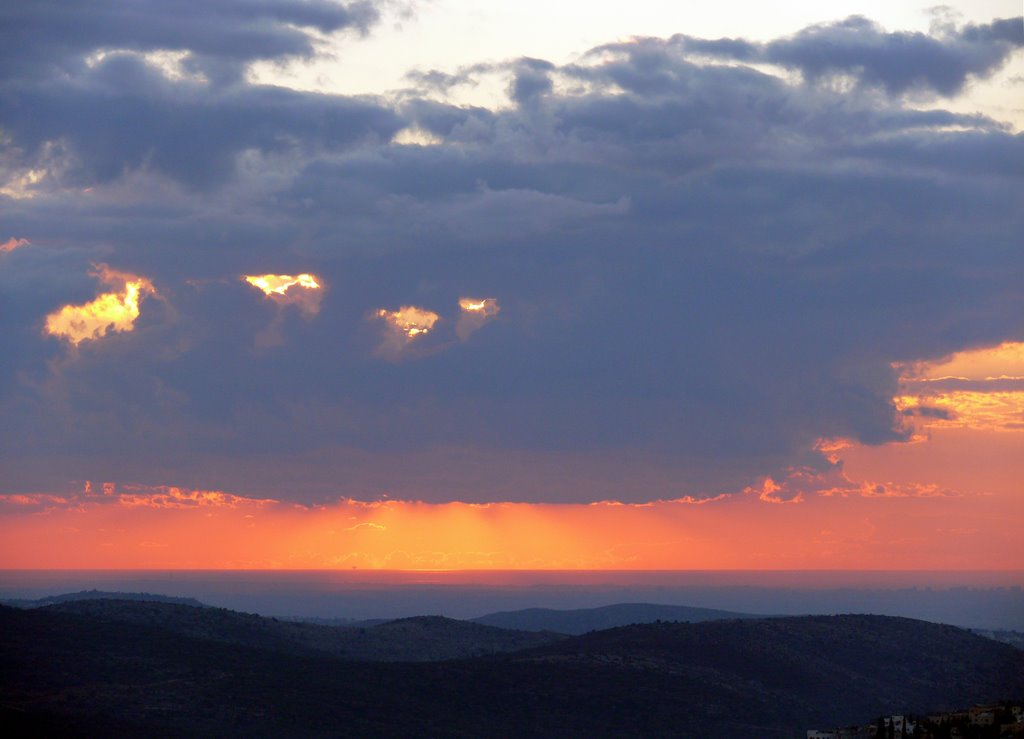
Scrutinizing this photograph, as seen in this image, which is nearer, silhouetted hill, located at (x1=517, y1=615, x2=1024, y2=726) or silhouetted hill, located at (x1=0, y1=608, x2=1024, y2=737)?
silhouetted hill, located at (x1=0, y1=608, x2=1024, y2=737)

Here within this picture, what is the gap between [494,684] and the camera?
164 metres

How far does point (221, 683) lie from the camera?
14762 cm

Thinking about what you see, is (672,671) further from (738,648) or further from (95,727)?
(95,727)

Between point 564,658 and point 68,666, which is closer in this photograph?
point 68,666

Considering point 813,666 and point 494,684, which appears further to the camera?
point 813,666

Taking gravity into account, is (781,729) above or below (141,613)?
below

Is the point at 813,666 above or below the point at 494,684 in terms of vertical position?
above

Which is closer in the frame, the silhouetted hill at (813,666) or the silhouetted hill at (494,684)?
the silhouetted hill at (494,684)

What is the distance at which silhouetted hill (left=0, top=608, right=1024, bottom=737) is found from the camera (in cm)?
13612

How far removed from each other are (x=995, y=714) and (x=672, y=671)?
2768 inches

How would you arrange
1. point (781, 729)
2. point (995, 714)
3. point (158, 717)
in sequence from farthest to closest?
1. point (781, 729)
2. point (158, 717)
3. point (995, 714)

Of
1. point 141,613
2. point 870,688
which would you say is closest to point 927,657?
point 870,688

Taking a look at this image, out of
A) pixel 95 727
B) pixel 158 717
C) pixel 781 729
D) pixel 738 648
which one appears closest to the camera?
pixel 95 727

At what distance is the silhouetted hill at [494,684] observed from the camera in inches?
5359
